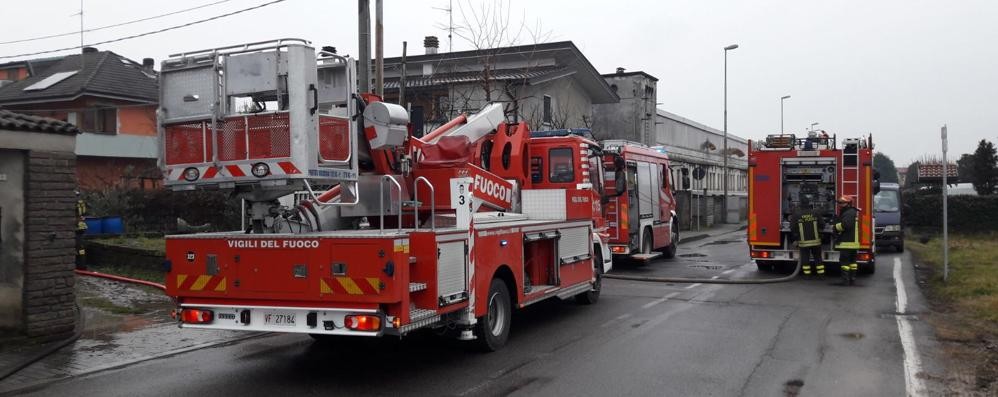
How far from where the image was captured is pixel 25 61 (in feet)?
142

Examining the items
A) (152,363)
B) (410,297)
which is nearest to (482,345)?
(410,297)

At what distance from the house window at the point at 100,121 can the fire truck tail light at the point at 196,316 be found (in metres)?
29.3

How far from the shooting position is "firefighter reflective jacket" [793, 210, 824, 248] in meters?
15.2

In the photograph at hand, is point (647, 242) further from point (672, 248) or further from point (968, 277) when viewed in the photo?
point (968, 277)

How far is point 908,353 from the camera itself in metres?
8.60

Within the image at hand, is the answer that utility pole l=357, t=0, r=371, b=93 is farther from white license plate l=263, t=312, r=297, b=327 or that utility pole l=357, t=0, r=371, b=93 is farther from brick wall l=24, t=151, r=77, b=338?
white license plate l=263, t=312, r=297, b=327

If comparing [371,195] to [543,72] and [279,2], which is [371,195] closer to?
[279,2]

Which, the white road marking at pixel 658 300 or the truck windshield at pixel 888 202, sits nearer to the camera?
the white road marking at pixel 658 300

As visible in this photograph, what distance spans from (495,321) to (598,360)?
4.17 ft

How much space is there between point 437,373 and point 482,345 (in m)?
0.89

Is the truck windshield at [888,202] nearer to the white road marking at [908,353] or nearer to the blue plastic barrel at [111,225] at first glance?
the white road marking at [908,353]

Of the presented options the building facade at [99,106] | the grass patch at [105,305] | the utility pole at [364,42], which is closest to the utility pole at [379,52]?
the utility pole at [364,42]

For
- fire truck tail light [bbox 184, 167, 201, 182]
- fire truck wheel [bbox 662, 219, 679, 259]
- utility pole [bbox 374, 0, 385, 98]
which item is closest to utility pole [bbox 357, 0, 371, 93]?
utility pole [bbox 374, 0, 385, 98]

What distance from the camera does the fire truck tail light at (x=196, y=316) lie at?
7469 mm
